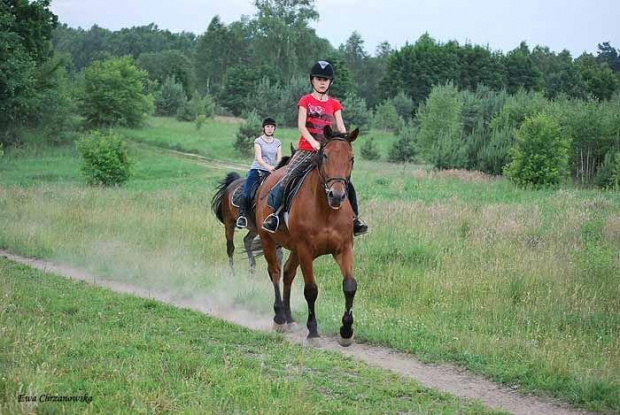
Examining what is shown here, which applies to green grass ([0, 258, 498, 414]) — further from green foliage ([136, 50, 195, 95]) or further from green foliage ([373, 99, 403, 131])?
green foliage ([136, 50, 195, 95])

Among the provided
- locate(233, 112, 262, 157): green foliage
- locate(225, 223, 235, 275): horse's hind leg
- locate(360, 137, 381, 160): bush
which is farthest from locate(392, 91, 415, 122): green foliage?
locate(225, 223, 235, 275): horse's hind leg

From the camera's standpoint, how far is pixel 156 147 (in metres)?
48.7

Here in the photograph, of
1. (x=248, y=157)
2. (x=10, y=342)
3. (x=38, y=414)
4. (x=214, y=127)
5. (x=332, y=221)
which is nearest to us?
(x=38, y=414)

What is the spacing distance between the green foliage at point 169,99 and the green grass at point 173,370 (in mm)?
64684

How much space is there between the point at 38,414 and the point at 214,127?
5878 cm

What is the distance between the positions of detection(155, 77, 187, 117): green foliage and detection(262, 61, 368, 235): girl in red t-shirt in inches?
2533

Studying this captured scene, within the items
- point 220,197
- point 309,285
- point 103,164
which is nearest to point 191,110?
point 103,164

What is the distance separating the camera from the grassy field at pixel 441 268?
25.3 ft

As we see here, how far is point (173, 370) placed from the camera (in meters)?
6.16

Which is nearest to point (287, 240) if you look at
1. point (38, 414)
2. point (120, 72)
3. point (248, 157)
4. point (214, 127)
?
point (38, 414)

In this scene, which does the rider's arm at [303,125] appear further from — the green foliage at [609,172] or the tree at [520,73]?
the tree at [520,73]

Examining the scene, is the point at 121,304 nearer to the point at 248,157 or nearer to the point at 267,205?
the point at 267,205

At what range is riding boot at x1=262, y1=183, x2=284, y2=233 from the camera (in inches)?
356

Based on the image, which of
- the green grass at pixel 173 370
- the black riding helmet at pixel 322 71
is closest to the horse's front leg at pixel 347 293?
the green grass at pixel 173 370
